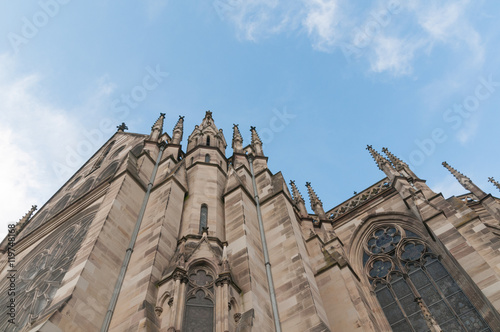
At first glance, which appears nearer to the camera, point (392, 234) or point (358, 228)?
point (392, 234)

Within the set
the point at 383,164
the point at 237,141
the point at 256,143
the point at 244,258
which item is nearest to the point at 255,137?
the point at 256,143

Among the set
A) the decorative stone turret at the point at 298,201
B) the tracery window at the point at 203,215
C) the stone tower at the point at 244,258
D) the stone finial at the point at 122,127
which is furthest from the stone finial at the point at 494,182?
the stone finial at the point at 122,127

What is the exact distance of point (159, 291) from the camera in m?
8.51

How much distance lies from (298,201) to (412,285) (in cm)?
675

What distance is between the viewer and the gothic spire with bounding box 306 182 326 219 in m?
16.9

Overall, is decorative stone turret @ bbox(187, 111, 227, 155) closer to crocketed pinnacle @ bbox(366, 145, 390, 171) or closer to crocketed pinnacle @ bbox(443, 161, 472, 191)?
crocketed pinnacle @ bbox(366, 145, 390, 171)

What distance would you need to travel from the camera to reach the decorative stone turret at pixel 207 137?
727 inches

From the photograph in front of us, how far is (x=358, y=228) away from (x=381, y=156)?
4.00m

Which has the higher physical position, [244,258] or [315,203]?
[315,203]

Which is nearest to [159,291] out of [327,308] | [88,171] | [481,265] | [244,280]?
[244,280]

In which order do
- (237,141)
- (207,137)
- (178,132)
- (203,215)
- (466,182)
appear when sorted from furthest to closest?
(178,132)
(237,141)
(207,137)
(466,182)
(203,215)

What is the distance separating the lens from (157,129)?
20.5 metres

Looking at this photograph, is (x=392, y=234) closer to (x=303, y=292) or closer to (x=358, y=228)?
(x=358, y=228)

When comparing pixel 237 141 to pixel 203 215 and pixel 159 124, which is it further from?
pixel 203 215
